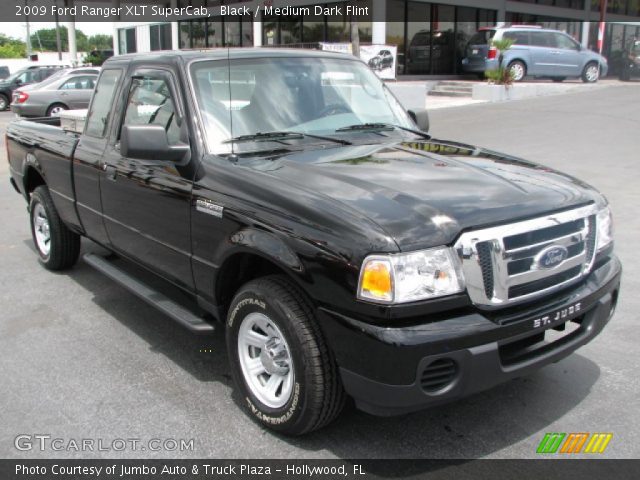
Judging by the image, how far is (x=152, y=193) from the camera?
4047 millimetres

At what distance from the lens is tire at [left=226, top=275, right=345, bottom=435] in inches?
116

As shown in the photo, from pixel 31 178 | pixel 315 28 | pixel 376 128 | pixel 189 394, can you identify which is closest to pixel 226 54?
pixel 376 128

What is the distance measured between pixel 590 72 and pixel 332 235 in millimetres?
24103

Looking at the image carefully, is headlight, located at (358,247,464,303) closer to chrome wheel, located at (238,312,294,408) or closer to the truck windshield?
chrome wheel, located at (238,312,294,408)

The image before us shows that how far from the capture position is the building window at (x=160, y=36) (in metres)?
35.7

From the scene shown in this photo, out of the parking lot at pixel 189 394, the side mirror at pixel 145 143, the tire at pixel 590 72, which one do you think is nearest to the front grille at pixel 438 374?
the parking lot at pixel 189 394

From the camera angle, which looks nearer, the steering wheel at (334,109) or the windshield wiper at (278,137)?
Answer: the windshield wiper at (278,137)

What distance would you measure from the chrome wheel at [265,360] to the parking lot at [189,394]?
0.71ft

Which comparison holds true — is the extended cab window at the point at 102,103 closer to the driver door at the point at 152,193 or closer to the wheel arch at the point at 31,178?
the driver door at the point at 152,193

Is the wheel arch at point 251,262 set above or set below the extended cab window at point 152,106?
below

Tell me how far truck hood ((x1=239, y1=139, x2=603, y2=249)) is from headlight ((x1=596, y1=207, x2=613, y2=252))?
0.10 meters

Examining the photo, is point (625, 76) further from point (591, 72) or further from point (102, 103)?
point (102, 103)

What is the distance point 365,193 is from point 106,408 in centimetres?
189

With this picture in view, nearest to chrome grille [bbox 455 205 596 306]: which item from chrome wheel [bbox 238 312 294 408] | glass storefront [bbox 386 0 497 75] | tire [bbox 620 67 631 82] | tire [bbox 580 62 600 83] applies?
chrome wheel [bbox 238 312 294 408]
